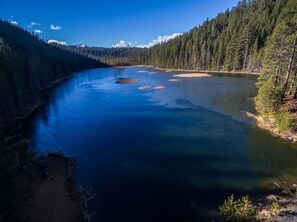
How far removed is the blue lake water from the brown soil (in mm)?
1417

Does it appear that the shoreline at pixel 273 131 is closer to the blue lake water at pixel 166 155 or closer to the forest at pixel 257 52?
the forest at pixel 257 52

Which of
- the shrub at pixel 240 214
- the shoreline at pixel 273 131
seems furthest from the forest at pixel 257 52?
the shrub at pixel 240 214

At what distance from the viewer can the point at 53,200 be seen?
15.7 metres

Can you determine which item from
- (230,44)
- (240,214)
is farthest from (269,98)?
(230,44)

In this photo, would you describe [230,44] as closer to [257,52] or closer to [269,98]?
[257,52]

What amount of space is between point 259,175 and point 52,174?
721 inches

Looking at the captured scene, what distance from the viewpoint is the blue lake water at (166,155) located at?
1558 cm

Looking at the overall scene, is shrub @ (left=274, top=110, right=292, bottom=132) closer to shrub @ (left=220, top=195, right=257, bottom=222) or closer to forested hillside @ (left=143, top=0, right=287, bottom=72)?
shrub @ (left=220, top=195, right=257, bottom=222)

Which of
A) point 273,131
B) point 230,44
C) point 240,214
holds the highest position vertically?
point 230,44

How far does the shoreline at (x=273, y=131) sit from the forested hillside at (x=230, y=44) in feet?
211

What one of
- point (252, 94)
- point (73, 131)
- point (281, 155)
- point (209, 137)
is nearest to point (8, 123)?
point (73, 131)

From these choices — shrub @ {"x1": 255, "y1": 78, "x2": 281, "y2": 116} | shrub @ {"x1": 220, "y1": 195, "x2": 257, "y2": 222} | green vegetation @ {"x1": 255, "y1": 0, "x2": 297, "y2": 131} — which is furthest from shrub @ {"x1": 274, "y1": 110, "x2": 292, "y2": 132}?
shrub @ {"x1": 220, "y1": 195, "x2": 257, "y2": 222}

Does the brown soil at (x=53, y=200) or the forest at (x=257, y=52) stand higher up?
the forest at (x=257, y=52)

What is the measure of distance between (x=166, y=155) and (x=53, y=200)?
11327 mm
